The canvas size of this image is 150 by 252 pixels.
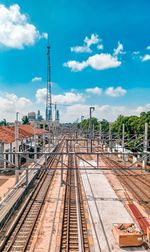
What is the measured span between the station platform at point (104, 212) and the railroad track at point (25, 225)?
331 centimetres

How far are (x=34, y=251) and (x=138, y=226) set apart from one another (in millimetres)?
6102

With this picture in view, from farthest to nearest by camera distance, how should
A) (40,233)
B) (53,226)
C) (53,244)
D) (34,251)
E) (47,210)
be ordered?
1. (47,210)
2. (53,226)
3. (40,233)
4. (53,244)
5. (34,251)

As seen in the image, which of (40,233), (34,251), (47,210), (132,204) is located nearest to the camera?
(34,251)

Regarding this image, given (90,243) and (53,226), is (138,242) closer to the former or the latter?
(90,243)

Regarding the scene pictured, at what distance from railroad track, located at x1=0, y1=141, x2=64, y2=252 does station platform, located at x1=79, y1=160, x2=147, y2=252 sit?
3315 millimetres

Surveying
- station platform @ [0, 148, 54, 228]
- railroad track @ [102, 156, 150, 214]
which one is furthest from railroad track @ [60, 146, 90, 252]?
railroad track @ [102, 156, 150, 214]

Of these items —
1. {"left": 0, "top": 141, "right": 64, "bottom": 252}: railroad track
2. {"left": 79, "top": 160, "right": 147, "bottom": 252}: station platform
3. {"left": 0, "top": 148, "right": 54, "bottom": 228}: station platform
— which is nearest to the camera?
{"left": 0, "top": 141, "right": 64, "bottom": 252}: railroad track

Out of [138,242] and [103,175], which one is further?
[103,175]

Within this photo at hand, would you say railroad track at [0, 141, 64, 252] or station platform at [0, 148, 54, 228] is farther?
station platform at [0, 148, 54, 228]

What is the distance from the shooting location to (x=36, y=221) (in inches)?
565

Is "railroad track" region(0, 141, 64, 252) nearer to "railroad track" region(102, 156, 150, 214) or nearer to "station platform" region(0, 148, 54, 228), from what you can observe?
"station platform" region(0, 148, 54, 228)

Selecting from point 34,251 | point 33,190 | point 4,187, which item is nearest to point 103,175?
point 33,190

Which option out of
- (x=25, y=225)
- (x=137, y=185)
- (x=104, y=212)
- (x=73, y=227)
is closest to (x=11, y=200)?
(x=25, y=225)

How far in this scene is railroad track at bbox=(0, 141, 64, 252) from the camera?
37.5 ft
